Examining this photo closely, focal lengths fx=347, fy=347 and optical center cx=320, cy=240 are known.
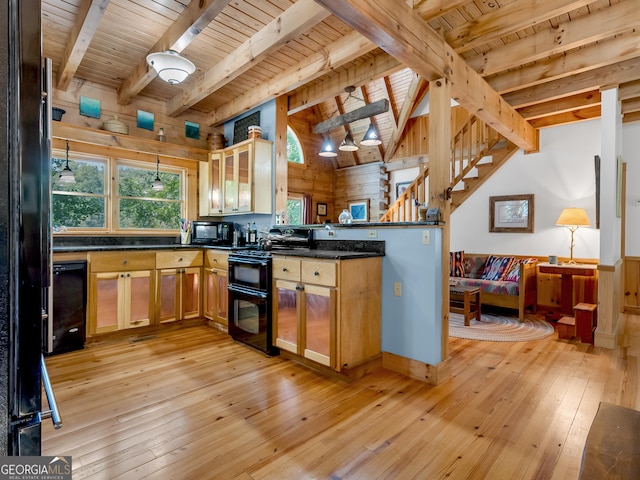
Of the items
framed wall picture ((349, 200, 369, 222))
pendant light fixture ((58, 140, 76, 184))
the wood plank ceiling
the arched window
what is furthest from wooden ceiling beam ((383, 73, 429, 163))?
pendant light fixture ((58, 140, 76, 184))

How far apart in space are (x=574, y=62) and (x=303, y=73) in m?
2.77

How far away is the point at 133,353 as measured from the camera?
325cm

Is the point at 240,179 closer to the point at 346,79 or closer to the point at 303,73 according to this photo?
the point at 303,73

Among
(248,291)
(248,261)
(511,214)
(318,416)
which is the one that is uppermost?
(511,214)

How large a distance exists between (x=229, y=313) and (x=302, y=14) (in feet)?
9.19

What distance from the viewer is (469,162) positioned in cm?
538

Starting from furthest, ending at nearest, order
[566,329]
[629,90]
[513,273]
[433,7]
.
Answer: [513,273], [629,90], [566,329], [433,7]

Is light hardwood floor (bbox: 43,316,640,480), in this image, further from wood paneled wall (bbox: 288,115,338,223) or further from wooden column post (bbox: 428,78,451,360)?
wood paneled wall (bbox: 288,115,338,223)

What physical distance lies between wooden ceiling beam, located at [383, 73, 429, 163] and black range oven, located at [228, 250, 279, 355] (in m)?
4.90

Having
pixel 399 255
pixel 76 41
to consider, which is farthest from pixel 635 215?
pixel 76 41

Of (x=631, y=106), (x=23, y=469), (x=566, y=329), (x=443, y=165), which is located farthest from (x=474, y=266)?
(x=23, y=469)

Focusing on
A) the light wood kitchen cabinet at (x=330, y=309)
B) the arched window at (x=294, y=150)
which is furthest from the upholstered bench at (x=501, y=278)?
the arched window at (x=294, y=150)

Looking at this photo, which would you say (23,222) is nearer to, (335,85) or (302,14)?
(302,14)

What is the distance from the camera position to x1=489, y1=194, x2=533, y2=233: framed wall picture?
5.39 m
